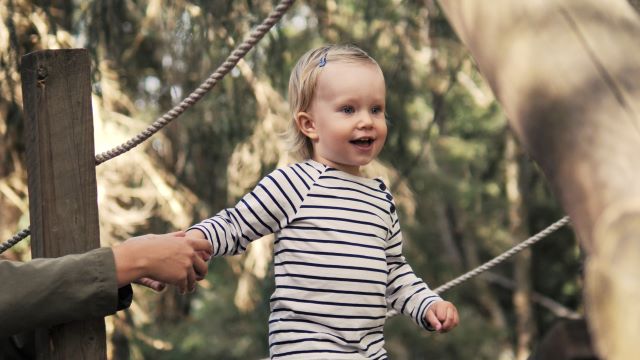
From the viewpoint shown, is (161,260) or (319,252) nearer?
(161,260)

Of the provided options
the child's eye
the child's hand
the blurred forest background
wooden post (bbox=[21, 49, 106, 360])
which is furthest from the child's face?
the blurred forest background

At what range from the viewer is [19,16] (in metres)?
4.79

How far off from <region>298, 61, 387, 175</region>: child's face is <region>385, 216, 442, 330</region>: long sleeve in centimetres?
18

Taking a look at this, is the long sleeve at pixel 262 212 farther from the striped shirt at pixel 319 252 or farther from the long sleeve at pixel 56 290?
the long sleeve at pixel 56 290

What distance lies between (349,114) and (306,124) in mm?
116

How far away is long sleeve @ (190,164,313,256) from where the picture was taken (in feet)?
6.44

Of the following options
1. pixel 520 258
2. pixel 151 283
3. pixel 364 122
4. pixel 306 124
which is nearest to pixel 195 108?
pixel 306 124

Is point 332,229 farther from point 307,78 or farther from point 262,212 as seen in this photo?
point 307,78

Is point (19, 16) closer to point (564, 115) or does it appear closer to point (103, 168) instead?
point (103, 168)

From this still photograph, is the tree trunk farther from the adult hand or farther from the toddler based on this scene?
the adult hand

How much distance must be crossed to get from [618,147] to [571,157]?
0.20ft

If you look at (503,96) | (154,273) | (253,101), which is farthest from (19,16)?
(503,96)

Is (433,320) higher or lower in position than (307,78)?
lower

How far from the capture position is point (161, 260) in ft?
5.68
